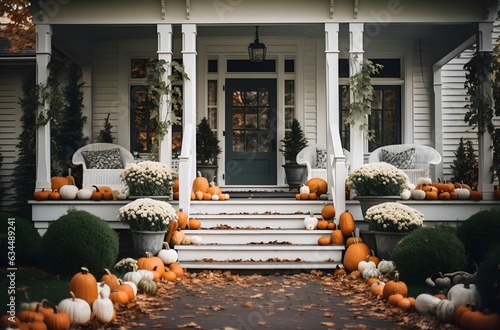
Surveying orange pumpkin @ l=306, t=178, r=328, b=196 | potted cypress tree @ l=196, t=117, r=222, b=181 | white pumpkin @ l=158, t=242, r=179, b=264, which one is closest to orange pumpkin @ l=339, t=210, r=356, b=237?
orange pumpkin @ l=306, t=178, r=328, b=196

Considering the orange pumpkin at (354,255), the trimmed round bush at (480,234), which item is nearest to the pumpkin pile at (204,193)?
the orange pumpkin at (354,255)

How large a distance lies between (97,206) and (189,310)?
427cm

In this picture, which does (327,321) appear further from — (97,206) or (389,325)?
(97,206)

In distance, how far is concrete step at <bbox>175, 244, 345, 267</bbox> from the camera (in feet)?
28.8

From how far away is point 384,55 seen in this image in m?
13.5

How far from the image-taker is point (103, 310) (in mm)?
5453

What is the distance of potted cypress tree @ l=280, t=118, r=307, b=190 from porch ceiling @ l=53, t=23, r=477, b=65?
1.87 m

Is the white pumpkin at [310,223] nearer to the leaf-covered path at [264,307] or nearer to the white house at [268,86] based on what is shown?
the leaf-covered path at [264,307]

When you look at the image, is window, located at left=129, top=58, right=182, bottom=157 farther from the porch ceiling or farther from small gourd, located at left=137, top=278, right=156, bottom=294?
small gourd, located at left=137, top=278, right=156, bottom=294

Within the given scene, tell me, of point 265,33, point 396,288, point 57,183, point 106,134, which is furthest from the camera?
point 106,134

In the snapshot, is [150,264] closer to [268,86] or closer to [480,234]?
[480,234]

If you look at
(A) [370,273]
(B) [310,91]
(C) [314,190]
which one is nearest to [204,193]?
(C) [314,190]

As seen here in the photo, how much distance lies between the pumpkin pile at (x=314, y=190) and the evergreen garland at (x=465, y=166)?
3741 millimetres

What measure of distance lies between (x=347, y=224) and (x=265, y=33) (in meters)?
5.34
